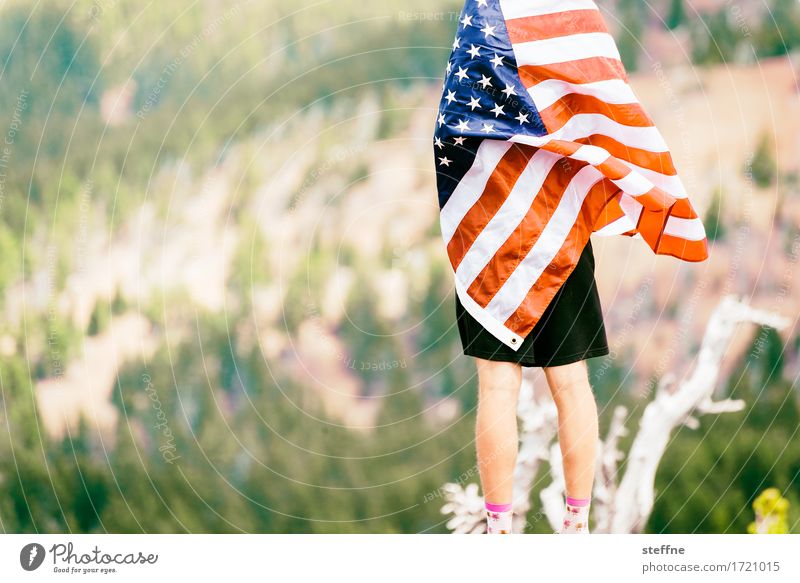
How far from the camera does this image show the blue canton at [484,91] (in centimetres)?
323

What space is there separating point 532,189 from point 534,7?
584 millimetres

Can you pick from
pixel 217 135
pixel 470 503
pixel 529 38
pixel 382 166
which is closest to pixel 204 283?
pixel 217 135

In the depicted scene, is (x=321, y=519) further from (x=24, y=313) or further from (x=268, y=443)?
(x=24, y=313)

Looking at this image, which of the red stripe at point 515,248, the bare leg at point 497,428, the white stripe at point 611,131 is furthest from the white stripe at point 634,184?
the bare leg at point 497,428

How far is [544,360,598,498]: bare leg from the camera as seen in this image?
3.29 m

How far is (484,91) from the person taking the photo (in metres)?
3.25

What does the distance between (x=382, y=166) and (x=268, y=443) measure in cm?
125

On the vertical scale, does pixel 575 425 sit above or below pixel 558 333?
below

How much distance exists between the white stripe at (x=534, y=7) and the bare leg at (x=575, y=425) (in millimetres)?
1146

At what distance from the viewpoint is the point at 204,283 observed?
4.21 meters

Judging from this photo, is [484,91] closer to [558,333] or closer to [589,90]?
[589,90]

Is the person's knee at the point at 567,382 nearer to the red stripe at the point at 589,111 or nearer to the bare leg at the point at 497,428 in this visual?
the bare leg at the point at 497,428

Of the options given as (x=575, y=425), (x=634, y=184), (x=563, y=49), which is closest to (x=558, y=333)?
(x=575, y=425)

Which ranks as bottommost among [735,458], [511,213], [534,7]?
[735,458]
